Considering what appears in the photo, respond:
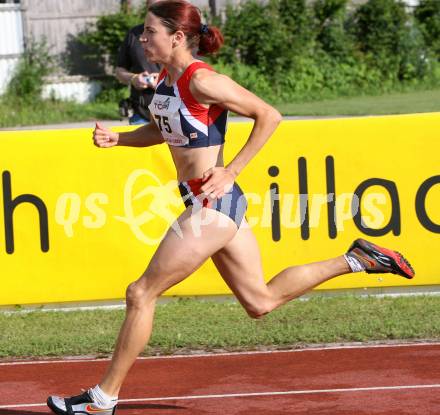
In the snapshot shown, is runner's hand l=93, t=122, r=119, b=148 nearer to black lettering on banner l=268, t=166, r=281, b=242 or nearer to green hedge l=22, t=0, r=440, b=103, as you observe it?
black lettering on banner l=268, t=166, r=281, b=242

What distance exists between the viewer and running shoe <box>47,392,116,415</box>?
598 centimetres

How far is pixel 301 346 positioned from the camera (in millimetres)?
7875

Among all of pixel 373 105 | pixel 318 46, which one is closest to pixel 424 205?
pixel 373 105

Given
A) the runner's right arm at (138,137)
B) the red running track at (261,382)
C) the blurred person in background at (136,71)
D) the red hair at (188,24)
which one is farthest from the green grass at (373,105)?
the red hair at (188,24)

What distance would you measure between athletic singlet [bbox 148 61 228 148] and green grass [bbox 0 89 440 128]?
59.1 ft

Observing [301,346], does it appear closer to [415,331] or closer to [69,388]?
[415,331]

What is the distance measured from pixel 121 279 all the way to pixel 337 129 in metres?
1.99

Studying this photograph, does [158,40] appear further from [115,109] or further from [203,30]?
[115,109]

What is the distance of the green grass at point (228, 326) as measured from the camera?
7.95 meters

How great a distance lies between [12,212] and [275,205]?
6.54 ft

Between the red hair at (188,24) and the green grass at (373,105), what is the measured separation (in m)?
17.5

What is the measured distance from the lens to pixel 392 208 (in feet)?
29.9

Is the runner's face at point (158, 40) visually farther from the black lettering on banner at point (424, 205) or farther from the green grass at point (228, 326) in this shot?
the black lettering on banner at point (424, 205)

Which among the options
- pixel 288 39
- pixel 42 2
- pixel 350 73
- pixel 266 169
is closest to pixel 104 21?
pixel 42 2
